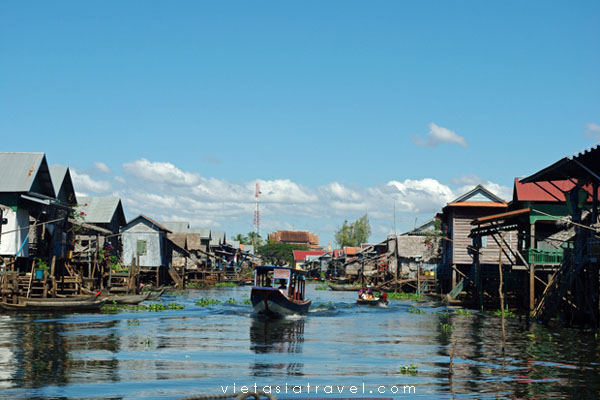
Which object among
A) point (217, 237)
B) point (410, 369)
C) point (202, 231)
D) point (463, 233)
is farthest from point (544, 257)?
point (217, 237)

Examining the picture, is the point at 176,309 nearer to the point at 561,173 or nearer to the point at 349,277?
the point at 561,173

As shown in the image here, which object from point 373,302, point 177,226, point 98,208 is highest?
point 98,208

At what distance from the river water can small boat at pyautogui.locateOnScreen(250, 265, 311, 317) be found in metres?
0.93

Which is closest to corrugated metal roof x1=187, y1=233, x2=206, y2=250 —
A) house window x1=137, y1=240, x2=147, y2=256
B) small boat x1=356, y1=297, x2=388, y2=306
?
house window x1=137, y1=240, x2=147, y2=256

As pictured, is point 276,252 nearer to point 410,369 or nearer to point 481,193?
point 481,193

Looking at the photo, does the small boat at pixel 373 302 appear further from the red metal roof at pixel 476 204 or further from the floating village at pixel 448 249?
the red metal roof at pixel 476 204

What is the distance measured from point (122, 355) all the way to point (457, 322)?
19064 millimetres

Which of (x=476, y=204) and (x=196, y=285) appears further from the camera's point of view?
(x=196, y=285)

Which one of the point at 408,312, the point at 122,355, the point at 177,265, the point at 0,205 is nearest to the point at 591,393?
the point at 122,355

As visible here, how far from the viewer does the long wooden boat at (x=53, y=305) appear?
35031mm

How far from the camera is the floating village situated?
30234 mm

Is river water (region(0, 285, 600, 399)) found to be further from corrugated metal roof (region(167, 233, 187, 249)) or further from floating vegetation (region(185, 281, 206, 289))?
floating vegetation (region(185, 281, 206, 289))

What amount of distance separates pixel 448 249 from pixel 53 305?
30737 mm

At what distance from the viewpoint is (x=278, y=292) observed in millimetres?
34688
